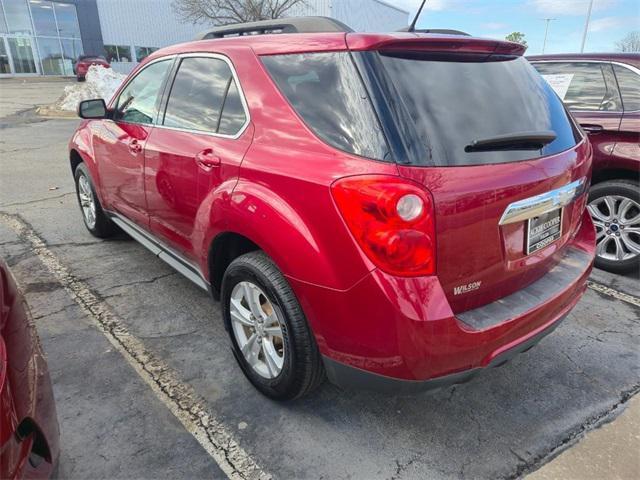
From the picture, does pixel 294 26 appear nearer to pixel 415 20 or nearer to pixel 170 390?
pixel 415 20

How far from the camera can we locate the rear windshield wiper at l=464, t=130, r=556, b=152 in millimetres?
1862

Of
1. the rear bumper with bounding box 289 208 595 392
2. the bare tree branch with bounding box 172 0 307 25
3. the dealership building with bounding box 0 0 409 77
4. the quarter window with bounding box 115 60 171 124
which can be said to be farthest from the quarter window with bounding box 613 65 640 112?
the dealership building with bounding box 0 0 409 77

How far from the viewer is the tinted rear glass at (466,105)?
1.82 m

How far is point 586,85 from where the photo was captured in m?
4.27

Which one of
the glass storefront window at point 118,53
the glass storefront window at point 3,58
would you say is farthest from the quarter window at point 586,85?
the glass storefront window at point 118,53

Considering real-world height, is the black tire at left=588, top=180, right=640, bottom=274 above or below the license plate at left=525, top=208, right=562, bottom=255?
below

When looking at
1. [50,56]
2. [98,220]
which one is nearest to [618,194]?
[98,220]

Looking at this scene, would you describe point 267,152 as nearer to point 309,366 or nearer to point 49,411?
point 309,366

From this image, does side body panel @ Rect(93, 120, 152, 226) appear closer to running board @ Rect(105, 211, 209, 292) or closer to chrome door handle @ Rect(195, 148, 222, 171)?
running board @ Rect(105, 211, 209, 292)

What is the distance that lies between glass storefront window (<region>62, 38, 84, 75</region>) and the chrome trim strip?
4005cm

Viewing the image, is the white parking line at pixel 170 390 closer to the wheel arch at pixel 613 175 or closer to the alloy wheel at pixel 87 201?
the alloy wheel at pixel 87 201

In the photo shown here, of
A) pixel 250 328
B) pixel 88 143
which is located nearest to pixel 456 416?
pixel 250 328

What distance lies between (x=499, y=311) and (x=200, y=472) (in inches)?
57.1

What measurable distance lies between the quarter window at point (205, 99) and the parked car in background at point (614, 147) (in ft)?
10.3
